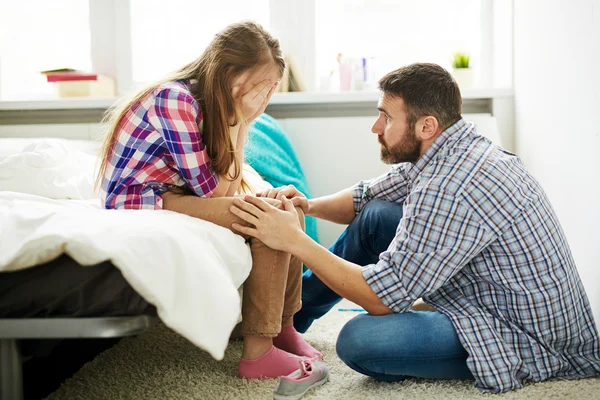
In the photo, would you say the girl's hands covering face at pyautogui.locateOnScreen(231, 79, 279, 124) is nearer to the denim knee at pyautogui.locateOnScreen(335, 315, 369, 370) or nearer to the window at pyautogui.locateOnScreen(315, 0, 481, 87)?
the denim knee at pyautogui.locateOnScreen(335, 315, 369, 370)

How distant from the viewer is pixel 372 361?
147 cm

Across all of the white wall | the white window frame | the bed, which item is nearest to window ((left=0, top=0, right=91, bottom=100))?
the white window frame

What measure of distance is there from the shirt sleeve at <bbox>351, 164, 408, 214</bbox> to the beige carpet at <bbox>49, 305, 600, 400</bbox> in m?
0.47

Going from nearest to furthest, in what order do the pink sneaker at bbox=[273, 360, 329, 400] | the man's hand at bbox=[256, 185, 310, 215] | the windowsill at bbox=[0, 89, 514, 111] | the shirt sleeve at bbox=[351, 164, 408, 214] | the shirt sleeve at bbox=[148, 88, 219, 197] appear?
the pink sneaker at bbox=[273, 360, 329, 400], the shirt sleeve at bbox=[148, 88, 219, 197], the man's hand at bbox=[256, 185, 310, 215], the shirt sleeve at bbox=[351, 164, 408, 214], the windowsill at bbox=[0, 89, 514, 111]

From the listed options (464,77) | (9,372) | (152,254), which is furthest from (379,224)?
(464,77)

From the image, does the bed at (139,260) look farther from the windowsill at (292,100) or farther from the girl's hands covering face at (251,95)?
the windowsill at (292,100)

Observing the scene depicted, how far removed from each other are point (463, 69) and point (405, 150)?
141 centimetres

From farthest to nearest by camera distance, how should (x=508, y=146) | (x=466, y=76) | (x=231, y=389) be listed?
1. (x=466, y=76)
2. (x=508, y=146)
3. (x=231, y=389)

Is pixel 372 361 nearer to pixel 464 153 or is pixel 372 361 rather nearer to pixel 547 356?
pixel 547 356

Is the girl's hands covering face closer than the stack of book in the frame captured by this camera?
Yes

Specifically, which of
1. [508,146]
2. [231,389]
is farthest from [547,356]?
[508,146]

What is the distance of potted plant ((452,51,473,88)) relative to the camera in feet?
9.50

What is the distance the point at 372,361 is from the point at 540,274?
1.38 ft

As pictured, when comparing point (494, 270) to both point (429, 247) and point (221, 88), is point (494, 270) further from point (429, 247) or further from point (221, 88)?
point (221, 88)
